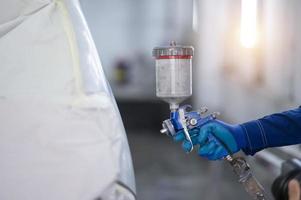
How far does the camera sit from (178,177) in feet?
13.6

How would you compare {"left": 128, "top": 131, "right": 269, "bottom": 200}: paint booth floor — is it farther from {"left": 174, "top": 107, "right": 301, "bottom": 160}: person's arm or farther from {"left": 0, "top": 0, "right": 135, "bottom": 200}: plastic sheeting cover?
{"left": 0, "top": 0, "right": 135, "bottom": 200}: plastic sheeting cover

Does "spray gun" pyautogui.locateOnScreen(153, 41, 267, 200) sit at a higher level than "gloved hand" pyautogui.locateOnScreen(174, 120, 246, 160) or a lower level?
higher

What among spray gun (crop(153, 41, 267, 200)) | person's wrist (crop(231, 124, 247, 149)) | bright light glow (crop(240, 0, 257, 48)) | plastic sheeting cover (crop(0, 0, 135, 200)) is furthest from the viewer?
bright light glow (crop(240, 0, 257, 48))

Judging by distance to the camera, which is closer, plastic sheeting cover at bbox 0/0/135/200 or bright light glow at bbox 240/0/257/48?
plastic sheeting cover at bbox 0/0/135/200

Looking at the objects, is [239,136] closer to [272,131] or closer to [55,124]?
[272,131]

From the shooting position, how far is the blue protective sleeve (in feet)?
4.71

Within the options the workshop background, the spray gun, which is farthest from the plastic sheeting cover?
the workshop background

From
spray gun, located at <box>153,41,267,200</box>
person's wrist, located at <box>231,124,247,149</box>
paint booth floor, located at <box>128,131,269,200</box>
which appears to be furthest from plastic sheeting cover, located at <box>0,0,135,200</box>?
paint booth floor, located at <box>128,131,269,200</box>

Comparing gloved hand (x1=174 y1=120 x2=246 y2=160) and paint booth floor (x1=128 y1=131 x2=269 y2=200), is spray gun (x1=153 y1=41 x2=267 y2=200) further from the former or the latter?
paint booth floor (x1=128 y1=131 x2=269 y2=200)

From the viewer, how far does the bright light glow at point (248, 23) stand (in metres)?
3.82

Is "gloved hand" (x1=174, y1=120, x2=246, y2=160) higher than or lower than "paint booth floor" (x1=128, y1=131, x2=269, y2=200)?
higher

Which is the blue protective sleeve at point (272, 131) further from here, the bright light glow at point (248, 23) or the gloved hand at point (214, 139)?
the bright light glow at point (248, 23)

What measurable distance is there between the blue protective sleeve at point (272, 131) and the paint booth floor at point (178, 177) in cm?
206

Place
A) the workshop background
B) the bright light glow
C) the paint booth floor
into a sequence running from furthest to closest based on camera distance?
the bright light glow < the paint booth floor < the workshop background
